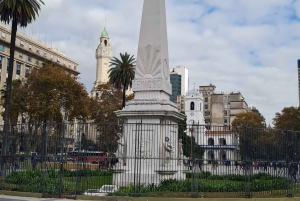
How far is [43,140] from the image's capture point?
1577 cm

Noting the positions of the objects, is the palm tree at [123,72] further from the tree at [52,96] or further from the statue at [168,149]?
the statue at [168,149]

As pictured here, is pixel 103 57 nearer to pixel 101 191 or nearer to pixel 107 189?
pixel 107 189

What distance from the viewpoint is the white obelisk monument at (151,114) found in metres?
17.3

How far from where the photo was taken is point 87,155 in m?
15.3

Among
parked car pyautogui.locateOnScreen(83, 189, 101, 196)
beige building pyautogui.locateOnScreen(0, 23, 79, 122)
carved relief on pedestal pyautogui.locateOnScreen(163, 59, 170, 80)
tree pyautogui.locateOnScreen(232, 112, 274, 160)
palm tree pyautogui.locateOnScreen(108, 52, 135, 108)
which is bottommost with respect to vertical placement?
parked car pyautogui.locateOnScreen(83, 189, 101, 196)

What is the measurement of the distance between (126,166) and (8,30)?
56924 mm

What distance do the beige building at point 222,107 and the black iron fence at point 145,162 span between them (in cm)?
10110

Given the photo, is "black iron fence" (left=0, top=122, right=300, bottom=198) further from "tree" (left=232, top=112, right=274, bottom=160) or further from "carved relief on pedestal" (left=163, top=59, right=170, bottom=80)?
"carved relief on pedestal" (left=163, top=59, right=170, bottom=80)

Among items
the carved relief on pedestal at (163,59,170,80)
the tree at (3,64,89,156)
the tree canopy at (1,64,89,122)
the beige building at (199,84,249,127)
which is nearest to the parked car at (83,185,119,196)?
the carved relief on pedestal at (163,59,170,80)

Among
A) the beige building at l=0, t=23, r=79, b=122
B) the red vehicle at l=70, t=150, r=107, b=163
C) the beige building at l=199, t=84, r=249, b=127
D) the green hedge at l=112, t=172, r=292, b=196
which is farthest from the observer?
the beige building at l=199, t=84, r=249, b=127

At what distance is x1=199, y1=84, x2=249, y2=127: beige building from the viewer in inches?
4624

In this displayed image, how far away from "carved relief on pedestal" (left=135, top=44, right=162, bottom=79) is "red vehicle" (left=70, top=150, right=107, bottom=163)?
525cm

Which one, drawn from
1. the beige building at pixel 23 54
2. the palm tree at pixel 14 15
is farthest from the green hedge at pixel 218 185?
the beige building at pixel 23 54

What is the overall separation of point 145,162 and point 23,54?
61187 millimetres
